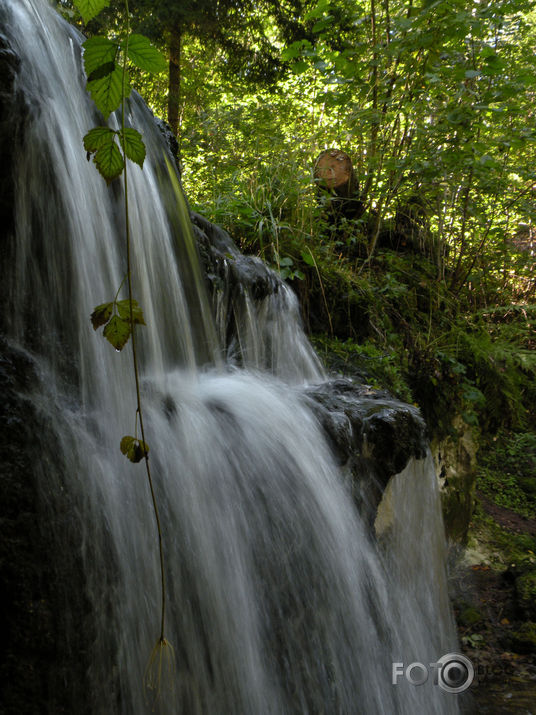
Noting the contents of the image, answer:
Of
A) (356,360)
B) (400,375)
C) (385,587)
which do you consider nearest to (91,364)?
(385,587)

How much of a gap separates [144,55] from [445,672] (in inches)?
118

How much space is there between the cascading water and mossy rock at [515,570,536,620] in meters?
1.07

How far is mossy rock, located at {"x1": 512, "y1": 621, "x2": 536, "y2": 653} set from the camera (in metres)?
3.06

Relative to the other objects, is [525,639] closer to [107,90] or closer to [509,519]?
[509,519]

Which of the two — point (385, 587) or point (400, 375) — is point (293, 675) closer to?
point (385, 587)

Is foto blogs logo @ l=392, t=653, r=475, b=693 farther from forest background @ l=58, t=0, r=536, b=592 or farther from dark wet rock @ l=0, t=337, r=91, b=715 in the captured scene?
dark wet rock @ l=0, t=337, r=91, b=715

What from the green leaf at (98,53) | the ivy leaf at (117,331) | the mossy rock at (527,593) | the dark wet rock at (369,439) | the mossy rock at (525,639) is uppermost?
the green leaf at (98,53)

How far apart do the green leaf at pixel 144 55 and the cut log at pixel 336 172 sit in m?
4.26

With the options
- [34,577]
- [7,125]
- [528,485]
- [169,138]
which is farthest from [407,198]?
[34,577]

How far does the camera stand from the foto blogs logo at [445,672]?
7.33 feet

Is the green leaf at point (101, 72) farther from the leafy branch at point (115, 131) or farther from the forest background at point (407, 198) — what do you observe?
the forest background at point (407, 198)

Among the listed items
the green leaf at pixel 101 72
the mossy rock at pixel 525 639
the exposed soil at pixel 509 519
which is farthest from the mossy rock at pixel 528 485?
the green leaf at pixel 101 72

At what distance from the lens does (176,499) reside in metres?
1.64

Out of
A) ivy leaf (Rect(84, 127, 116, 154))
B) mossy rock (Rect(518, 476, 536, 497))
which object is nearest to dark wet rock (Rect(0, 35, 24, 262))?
ivy leaf (Rect(84, 127, 116, 154))
